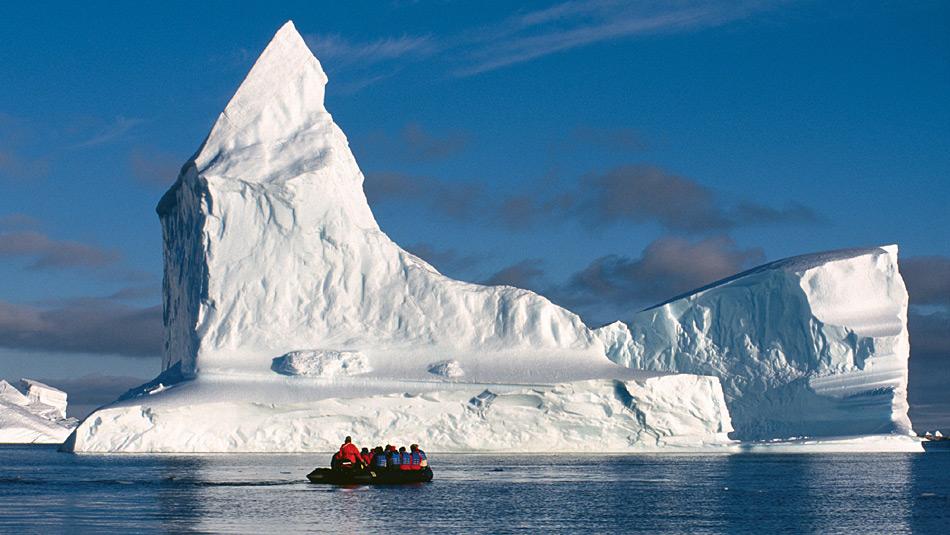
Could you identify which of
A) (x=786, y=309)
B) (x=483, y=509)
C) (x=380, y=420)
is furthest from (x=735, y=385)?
(x=483, y=509)

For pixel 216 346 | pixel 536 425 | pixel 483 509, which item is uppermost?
pixel 216 346

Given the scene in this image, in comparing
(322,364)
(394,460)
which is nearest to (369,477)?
(394,460)

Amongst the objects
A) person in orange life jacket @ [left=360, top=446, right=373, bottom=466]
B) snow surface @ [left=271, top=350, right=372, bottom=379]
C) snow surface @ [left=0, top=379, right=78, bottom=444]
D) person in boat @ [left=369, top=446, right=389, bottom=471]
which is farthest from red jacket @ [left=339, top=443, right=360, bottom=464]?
snow surface @ [left=0, top=379, right=78, bottom=444]

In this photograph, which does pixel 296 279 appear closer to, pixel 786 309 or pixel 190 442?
pixel 190 442

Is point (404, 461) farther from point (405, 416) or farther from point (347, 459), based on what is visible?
point (405, 416)

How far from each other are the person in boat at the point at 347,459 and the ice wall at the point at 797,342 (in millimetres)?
25609

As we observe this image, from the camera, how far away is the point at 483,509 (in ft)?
75.8

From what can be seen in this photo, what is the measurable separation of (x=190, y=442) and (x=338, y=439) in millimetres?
4677

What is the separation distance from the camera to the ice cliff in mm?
40219

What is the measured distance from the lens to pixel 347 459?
29.5m

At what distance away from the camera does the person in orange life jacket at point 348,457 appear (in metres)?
29.4

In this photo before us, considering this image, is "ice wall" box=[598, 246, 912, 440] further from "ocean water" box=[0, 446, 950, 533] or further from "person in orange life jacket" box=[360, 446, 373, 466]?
"person in orange life jacket" box=[360, 446, 373, 466]

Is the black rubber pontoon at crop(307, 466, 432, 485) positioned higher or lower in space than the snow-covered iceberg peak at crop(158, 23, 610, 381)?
lower

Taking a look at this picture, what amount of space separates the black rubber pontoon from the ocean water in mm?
406
